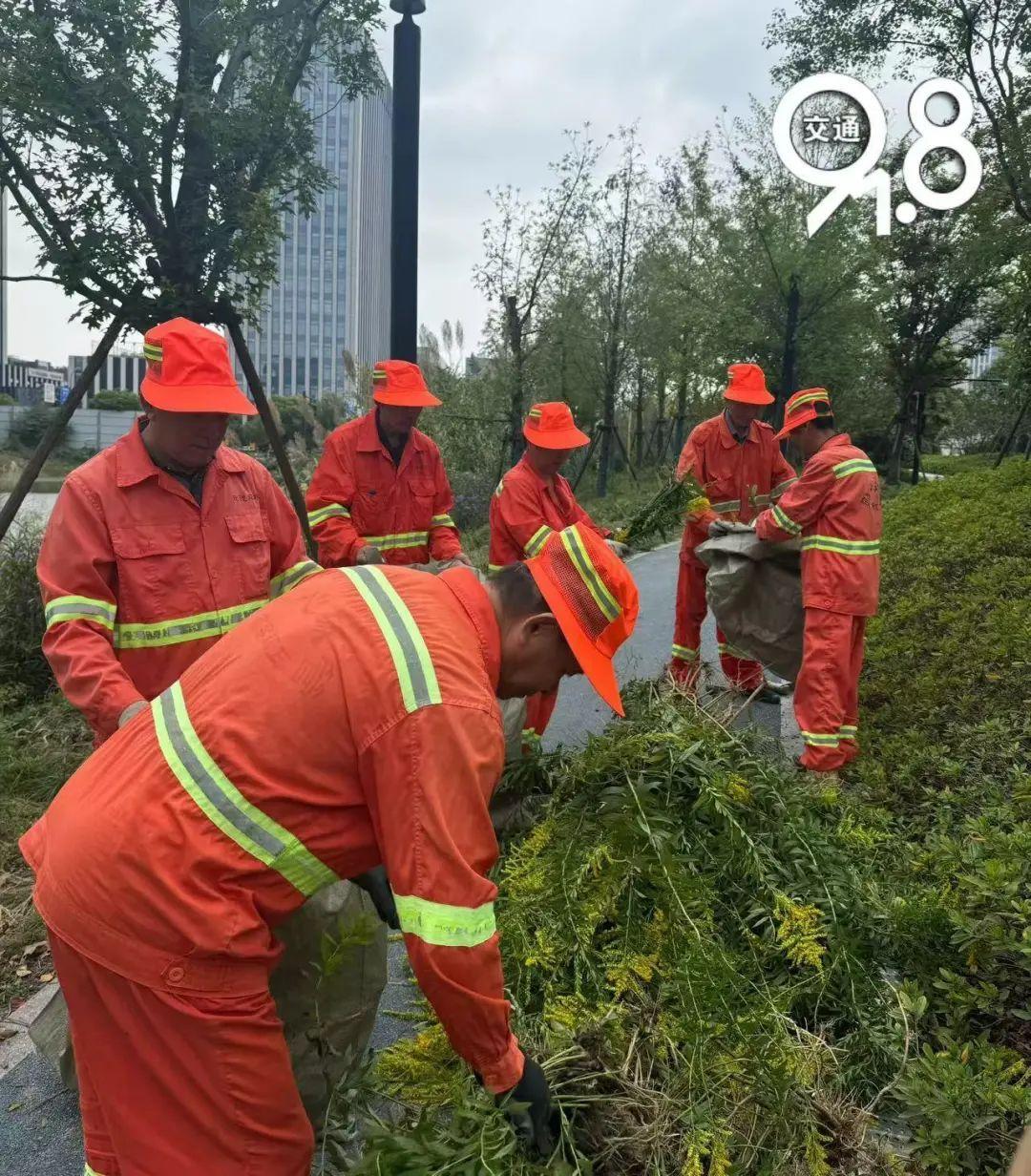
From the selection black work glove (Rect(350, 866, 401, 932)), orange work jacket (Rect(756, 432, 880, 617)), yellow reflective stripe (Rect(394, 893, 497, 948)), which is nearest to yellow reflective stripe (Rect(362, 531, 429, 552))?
orange work jacket (Rect(756, 432, 880, 617))

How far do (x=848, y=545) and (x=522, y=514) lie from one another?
1702 millimetres

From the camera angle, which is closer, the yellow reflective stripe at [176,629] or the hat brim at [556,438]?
the yellow reflective stripe at [176,629]

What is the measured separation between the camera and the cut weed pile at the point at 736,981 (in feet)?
6.32

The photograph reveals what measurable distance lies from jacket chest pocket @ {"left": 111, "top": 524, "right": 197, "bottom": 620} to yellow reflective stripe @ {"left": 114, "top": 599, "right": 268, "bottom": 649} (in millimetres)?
28

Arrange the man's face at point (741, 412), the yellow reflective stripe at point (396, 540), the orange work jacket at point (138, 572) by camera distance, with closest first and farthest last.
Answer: the orange work jacket at point (138, 572)
the yellow reflective stripe at point (396, 540)
the man's face at point (741, 412)

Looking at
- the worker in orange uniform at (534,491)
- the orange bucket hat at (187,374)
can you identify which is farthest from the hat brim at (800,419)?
the orange bucket hat at (187,374)

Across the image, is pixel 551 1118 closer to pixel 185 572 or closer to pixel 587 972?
pixel 587 972

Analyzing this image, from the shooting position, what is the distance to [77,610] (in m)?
2.63

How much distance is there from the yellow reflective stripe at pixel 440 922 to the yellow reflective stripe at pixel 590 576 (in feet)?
1.91

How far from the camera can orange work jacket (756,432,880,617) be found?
478cm

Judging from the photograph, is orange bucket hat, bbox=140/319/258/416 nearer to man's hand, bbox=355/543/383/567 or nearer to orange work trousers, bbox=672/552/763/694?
man's hand, bbox=355/543/383/567

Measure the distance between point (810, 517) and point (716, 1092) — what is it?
3.49 metres

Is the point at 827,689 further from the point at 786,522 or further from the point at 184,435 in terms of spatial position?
the point at 184,435

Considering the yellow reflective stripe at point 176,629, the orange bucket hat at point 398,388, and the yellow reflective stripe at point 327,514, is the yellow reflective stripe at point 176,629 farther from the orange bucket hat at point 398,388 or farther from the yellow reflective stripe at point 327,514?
the orange bucket hat at point 398,388
